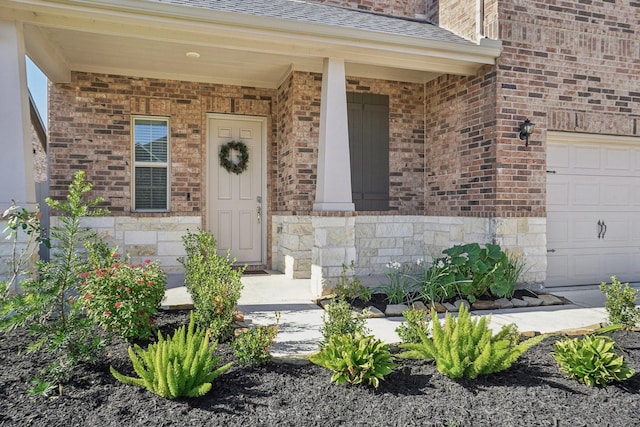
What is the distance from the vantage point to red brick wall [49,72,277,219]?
6484 mm

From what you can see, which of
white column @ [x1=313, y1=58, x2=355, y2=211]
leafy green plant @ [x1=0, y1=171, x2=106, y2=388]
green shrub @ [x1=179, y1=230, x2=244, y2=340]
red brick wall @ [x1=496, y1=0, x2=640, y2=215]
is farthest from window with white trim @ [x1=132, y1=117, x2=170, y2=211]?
red brick wall @ [x1=496, y1=0, x2=640, y2=215]

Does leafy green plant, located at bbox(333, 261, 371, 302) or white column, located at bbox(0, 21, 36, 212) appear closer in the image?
white column, located at bbox(0, 21, 36, 212)

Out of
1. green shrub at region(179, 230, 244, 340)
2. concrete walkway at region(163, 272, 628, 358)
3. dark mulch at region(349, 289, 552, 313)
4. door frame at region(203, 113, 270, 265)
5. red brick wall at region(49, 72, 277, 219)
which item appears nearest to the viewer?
green shrub at region(179, 230, 244, 340)

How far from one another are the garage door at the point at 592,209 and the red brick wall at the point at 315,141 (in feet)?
6.31

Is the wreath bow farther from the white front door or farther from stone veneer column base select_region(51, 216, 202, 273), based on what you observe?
stone veneer column base select_region(51, 216, 202, 273)

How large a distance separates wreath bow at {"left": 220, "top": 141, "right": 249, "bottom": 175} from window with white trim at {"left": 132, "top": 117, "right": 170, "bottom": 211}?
0.85 metres

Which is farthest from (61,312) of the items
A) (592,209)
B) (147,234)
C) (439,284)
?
(592,209)

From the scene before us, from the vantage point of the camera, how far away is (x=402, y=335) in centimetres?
339

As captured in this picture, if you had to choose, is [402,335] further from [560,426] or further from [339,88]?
[339,88]

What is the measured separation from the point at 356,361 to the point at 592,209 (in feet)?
17.2

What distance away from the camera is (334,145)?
555 centimetres

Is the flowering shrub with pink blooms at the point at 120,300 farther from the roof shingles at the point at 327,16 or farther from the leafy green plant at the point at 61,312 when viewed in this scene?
the roof shingles at the point at 327,16

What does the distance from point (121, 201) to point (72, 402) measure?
4633 millimetres

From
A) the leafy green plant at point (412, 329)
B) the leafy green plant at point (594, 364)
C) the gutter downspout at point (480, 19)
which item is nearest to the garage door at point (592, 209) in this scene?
the gutter downspout at point (480, 19)
